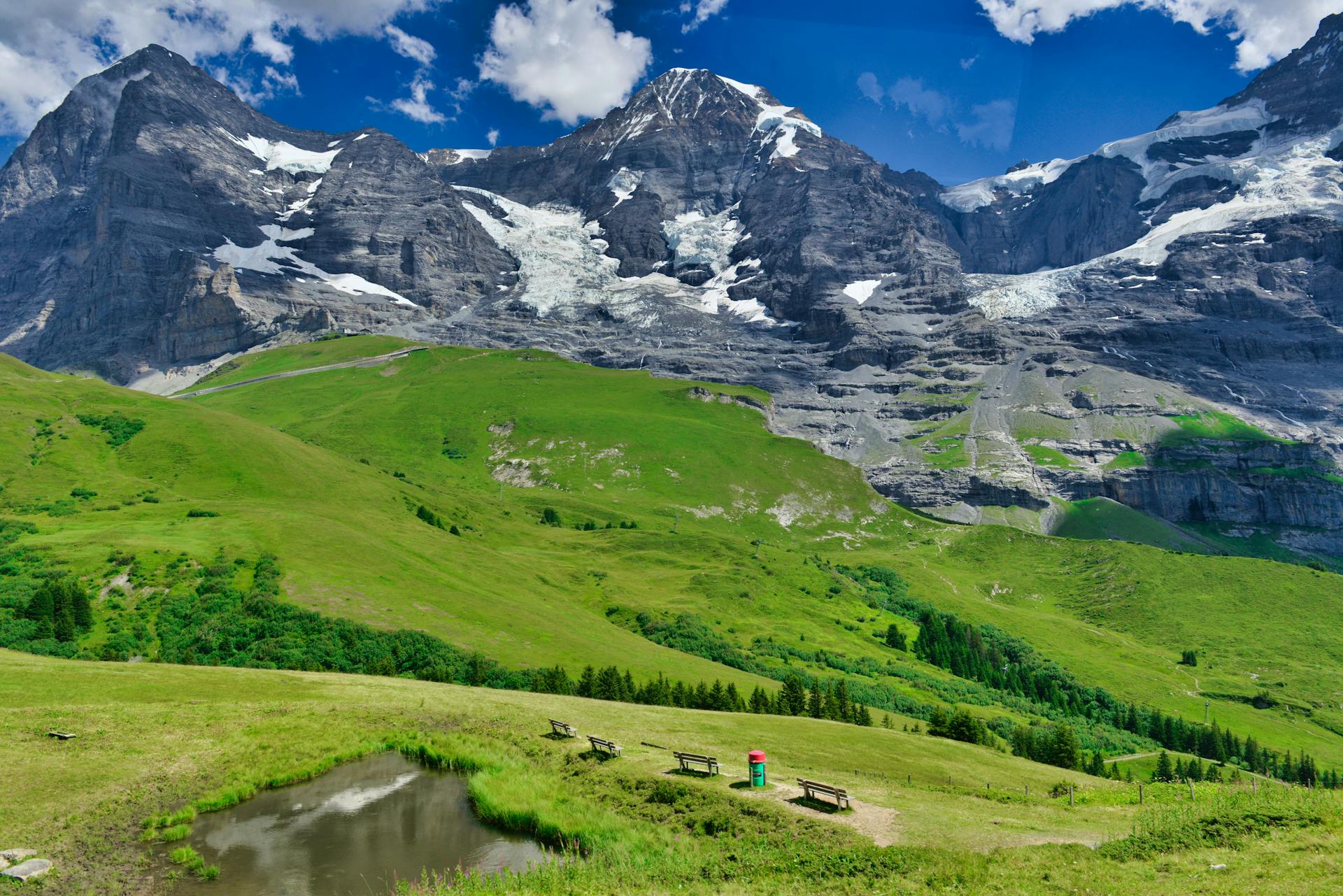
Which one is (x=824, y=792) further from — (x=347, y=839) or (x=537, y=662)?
(x=537, y=662)

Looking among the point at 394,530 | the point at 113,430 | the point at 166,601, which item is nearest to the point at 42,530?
the point at 166,601

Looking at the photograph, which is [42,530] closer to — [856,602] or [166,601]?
[166,601]

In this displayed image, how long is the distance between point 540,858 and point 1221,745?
134m

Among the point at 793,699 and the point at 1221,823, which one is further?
the point at 793,699

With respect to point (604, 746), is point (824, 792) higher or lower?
higher

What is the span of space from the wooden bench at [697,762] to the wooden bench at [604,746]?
323 cm

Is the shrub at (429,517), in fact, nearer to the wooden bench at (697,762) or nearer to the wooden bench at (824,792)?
the wooden bench at (697,762)

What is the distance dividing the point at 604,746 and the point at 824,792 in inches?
455

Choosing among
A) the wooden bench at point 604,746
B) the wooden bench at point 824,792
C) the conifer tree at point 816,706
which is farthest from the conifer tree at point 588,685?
the wooden bench at point 824,792

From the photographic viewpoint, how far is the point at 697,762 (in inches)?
1415

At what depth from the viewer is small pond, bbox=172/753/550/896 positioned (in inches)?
1023

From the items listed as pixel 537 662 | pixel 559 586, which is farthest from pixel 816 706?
pixel 559 586

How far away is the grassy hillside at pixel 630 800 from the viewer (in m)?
24.4

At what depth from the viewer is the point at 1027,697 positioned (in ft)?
483
